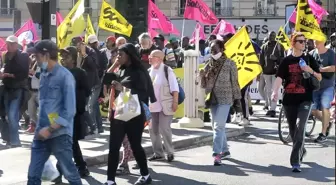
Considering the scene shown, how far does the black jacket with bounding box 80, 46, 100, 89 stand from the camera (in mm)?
11308

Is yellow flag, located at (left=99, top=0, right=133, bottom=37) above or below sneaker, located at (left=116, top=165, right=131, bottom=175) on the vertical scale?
above

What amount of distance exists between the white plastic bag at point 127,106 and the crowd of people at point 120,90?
0.34 feet

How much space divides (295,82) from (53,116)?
12.1ft

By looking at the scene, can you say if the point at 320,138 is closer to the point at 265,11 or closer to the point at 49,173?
the point at 49,173

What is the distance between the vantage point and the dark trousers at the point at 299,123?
28.6ft

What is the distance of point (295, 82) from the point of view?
348 inches

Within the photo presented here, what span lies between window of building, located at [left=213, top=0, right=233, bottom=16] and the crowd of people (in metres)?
28.3

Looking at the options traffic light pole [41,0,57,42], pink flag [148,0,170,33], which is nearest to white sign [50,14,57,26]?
traffic light pole [41,0,57,42]

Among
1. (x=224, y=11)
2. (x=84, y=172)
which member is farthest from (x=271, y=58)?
(x=224, y=11)

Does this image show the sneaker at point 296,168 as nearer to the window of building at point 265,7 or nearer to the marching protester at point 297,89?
the marching protester at point 297,89

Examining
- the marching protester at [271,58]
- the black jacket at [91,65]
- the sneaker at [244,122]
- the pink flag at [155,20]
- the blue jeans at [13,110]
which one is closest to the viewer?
the blue jeans at [13,110]

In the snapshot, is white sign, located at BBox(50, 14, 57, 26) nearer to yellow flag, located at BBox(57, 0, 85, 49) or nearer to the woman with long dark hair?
yellow flag, located at BBox(57, 0, 85, 49)

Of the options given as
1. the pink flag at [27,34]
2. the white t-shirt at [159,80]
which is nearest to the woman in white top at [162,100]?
the white t-shirt at [159,80]

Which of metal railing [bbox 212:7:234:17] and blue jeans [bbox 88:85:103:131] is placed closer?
blue jeans [bbox 88:85:103:131]
